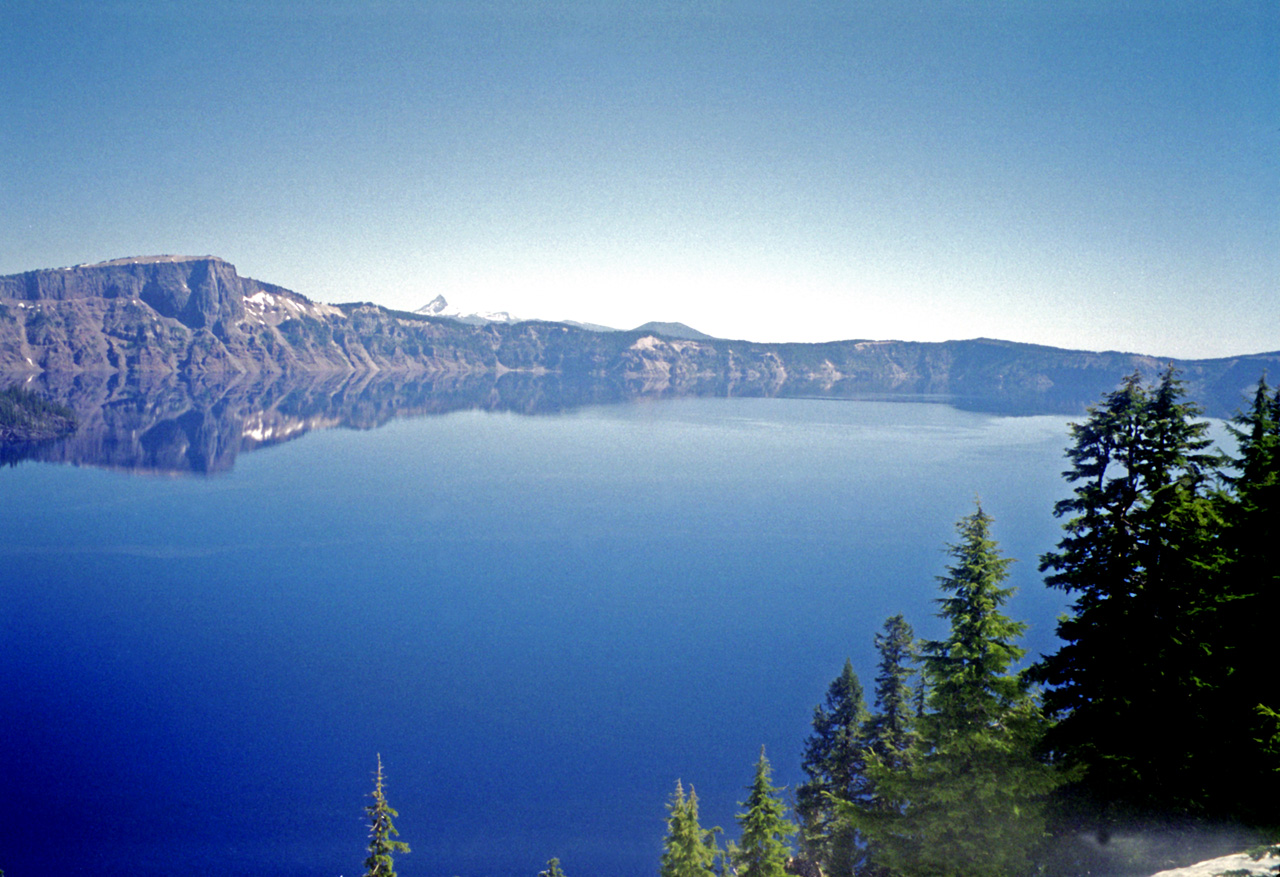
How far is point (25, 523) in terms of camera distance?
9600 cm

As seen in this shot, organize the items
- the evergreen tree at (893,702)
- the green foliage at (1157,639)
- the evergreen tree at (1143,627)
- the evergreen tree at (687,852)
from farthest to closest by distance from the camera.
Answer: the evergreen tree at (893,702)
the evergreen tree at (687,852)
the evergreen tree at (1143,627)
the green foliage at (1157,639)

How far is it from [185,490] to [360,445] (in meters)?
51.3

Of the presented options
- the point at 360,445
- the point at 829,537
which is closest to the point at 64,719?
the point at 829,537

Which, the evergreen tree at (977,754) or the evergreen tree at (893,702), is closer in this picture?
the evergreen tree at (977,754)

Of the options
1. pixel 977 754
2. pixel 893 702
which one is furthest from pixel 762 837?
pixel 893 702

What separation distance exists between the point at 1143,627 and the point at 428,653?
53432 millimetres

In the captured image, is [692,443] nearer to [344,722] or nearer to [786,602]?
[786,602]

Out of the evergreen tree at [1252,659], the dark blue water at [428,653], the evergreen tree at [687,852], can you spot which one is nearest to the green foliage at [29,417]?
the dark blue water at [428,653]

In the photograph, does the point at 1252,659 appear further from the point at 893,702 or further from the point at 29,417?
the point at 29,417

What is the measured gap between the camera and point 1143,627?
1563 cm

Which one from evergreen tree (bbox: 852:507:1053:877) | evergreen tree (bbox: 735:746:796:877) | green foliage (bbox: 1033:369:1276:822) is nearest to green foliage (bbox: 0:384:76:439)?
evergreen tree (bbox: 735:746:796:877)

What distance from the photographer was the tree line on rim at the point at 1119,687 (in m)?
14.7

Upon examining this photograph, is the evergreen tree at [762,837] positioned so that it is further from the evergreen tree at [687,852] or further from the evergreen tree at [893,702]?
the evergreen tree at [893,702]

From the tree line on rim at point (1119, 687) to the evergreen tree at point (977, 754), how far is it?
0.04 meters
